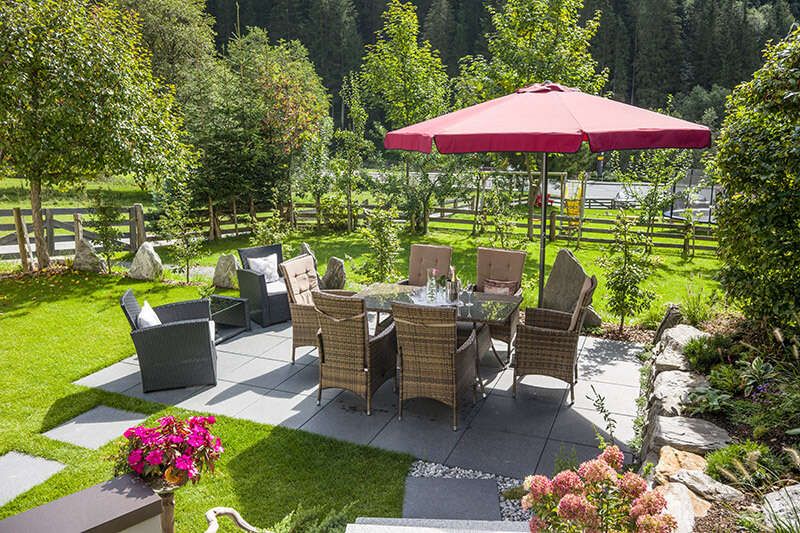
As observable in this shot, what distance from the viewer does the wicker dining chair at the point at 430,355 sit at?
169 inches

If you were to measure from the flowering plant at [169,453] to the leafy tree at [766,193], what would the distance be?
13.1 ft

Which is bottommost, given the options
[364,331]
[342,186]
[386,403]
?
[386,403]

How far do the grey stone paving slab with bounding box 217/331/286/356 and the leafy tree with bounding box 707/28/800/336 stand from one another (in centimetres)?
467

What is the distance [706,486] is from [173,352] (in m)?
4.37

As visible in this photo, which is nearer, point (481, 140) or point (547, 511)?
point (547, 511)

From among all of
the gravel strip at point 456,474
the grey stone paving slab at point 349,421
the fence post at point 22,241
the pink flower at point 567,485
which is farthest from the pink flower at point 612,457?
the fence post at point 22,241

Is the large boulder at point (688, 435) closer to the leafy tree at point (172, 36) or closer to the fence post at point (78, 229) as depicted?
the fence post at point (78, 229)

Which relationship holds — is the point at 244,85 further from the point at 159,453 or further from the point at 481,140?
the point at 159,453

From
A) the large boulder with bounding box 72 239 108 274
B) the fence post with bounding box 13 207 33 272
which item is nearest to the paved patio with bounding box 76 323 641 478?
the large boulder with bounding box 72 239 108 274

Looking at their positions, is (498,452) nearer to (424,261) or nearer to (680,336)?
(680,336)

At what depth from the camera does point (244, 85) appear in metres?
15.3

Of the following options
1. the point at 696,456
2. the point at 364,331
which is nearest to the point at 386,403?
the point at 364,331

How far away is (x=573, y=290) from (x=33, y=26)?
8852mm

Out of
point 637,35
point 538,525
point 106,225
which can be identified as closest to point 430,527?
point 538,525
